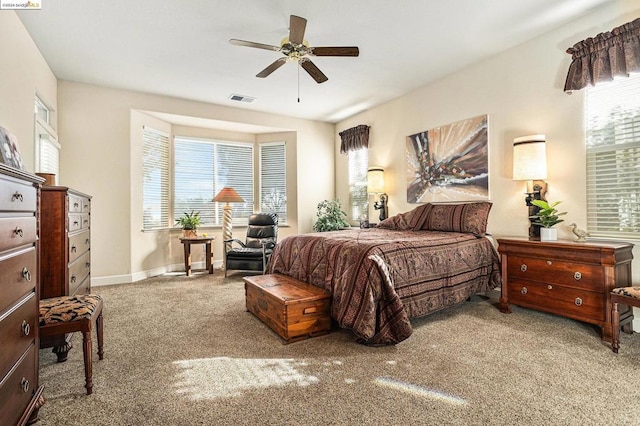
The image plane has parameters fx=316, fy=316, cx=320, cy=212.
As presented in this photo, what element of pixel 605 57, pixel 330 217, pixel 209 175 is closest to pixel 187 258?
pixel 209 175

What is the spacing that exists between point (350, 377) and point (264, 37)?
3350 mm

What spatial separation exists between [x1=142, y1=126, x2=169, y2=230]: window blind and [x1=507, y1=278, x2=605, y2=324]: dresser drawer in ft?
17.3

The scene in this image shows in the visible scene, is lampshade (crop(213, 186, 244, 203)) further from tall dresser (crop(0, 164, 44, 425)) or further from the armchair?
tall dresser (crop(0, 164, 44, 425))

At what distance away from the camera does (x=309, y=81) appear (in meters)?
4.52

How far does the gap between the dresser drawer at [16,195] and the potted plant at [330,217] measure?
15.0 ft

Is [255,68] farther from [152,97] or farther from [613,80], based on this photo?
[613,80]

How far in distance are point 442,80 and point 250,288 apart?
Answer: 3778 mm

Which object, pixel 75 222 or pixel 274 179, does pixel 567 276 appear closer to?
pixel 75 222

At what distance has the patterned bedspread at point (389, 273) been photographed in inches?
95.4

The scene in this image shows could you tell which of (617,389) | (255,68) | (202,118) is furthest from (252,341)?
(202,118)

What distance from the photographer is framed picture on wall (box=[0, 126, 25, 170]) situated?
1997mm

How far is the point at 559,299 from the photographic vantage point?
108 inches

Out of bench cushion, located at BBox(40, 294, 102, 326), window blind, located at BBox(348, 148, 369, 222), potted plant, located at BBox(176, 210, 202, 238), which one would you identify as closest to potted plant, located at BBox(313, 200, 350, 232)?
window blind, located at BBox(348, 148, 369, 222)

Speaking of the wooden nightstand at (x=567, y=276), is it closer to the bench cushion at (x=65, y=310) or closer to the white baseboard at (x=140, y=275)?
the bench cushion at (x=65, y=310)
